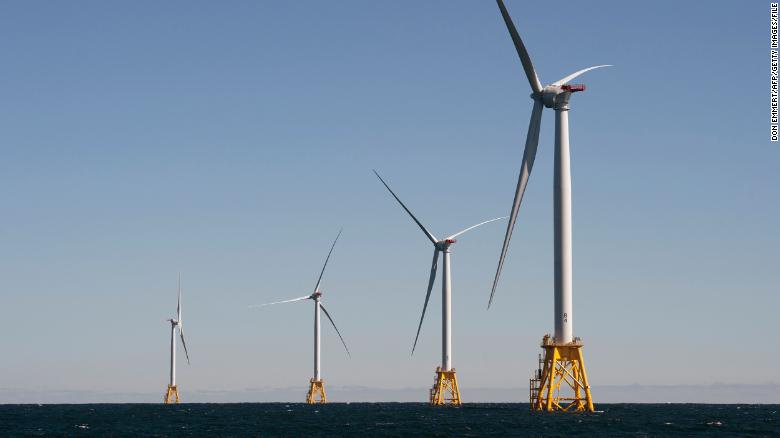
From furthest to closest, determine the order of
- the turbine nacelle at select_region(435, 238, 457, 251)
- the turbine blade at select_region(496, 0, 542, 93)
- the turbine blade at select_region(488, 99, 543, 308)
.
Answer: the turbine nacelle at select_region(435, 238, 457, 251), the turbine blade at select_region(496, 0, 542, 93), the turbine blade at select_region(488, 99, 543, 308)

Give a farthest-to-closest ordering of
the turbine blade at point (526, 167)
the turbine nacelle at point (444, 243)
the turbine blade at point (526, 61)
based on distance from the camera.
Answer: the turbine nacelle at point (444, 243)
the turbine blade at point (526, 61)
the turbine blade at point (526, 167)

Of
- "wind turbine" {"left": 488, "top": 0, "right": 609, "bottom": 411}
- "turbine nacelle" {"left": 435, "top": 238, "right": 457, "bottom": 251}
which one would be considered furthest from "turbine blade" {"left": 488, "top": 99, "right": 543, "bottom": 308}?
"turbine nacelle" {"left": 435, "top": 238, "right": 457, "bottom": 251}

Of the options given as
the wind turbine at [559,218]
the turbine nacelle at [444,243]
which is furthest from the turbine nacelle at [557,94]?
the turbine nacelle at [444,243]

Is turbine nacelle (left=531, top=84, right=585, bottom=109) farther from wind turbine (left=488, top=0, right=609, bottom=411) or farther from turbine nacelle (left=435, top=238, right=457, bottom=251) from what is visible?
turbine nacelle (left=435, top=238, right=457, bottom=251)

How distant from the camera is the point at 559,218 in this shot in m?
116

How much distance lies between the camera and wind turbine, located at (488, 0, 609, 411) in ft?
379

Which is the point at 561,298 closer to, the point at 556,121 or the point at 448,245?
the point at 556,121

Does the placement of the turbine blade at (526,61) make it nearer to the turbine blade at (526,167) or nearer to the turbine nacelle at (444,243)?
the turbine blade at (526,167)

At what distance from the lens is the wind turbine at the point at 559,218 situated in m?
115

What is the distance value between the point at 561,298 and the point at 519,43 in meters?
28.4

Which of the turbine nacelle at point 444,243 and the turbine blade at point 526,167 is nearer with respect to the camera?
the turbine blade at point 526,167

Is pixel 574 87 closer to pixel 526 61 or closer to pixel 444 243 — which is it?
pixel 526 61

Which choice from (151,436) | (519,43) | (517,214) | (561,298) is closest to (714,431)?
(561,298)

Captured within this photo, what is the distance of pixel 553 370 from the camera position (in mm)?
118375
